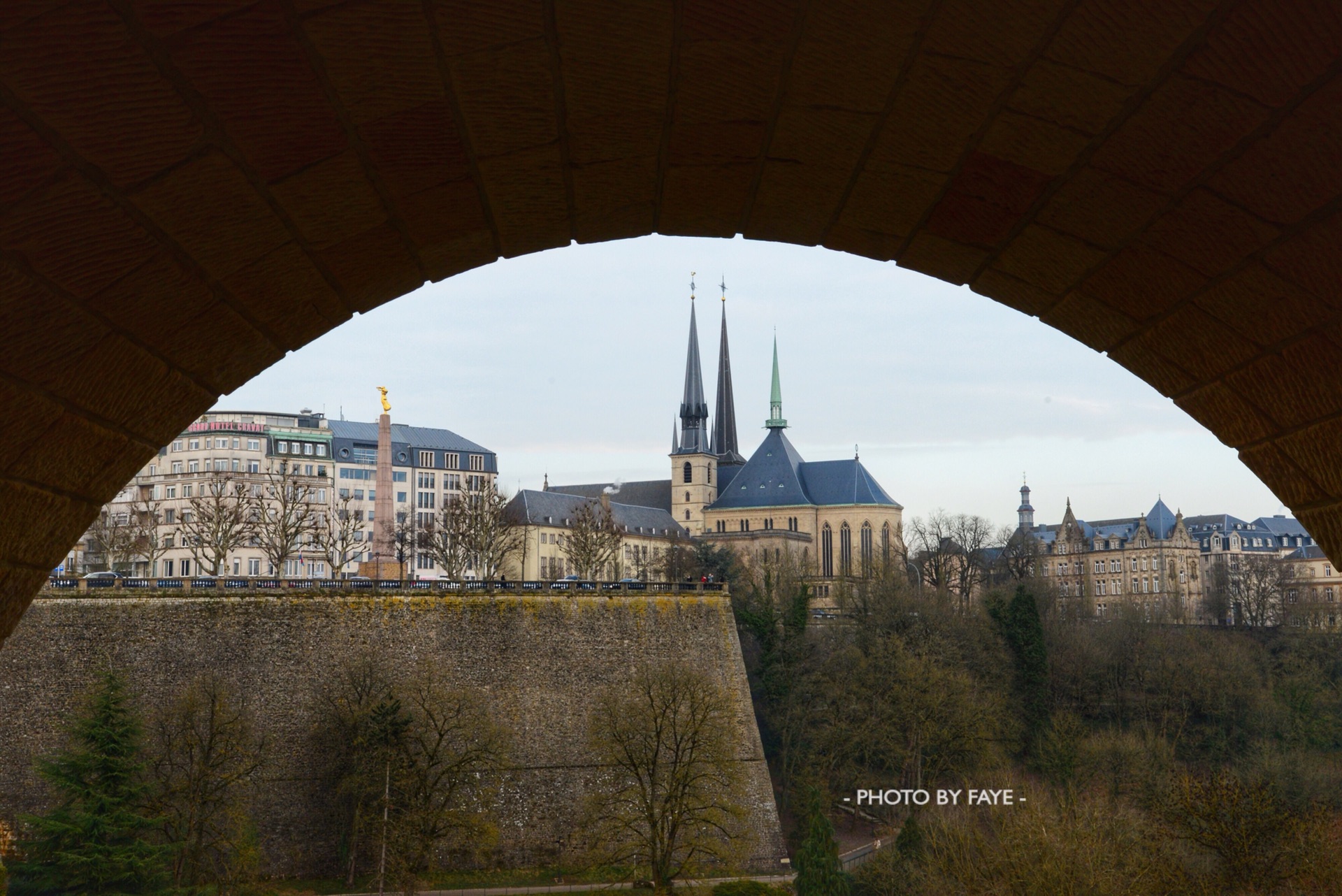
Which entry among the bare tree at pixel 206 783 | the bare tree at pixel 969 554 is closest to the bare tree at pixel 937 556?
the bare tree at pixel 969 554

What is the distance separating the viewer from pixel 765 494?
10344 cm

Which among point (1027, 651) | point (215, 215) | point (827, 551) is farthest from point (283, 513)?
point (827, 551)

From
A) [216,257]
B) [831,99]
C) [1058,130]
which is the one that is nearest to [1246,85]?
[1058,130]

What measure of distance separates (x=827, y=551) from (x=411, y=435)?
34220mm

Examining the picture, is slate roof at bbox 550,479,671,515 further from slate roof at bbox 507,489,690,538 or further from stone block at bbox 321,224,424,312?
stone block at bbox 321,224,424,312

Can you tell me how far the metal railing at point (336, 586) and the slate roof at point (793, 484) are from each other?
60.5m

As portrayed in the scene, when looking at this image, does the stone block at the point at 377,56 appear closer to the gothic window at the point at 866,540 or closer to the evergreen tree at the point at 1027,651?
the evergreen tree at the point at 1027,651

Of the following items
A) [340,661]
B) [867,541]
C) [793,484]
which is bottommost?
[340,661]

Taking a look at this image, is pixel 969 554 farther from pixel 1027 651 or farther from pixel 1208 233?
pixel 1208 233

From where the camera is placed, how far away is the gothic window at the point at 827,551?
328 ft

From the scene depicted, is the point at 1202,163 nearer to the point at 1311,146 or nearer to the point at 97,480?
the point at 1311,146

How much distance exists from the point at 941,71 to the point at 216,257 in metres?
1.53

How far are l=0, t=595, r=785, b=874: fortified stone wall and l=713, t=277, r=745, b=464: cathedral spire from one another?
75.8m

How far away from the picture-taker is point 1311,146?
2229mm
